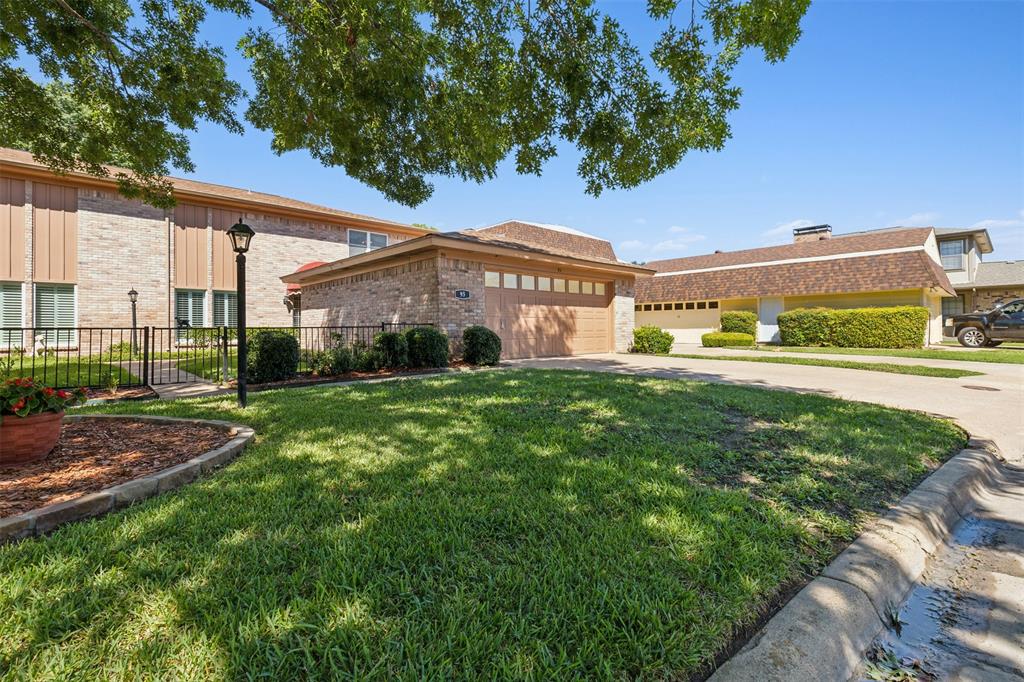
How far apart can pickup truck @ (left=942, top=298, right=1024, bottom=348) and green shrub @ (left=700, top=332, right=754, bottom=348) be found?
7388 mm

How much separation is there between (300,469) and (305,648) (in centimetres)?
183

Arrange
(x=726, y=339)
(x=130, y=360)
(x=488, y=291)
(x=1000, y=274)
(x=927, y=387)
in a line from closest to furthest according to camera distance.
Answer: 1. (x=130, y=360)
2. (x=927, y=387)
3. (x=488, y=291)
4. (x=726, y=339)
5. (x=1000, y=274)

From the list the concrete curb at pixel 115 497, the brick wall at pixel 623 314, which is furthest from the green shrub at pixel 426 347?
→ the brick wall at pixel 623 314

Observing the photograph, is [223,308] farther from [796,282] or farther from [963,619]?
[796,282]

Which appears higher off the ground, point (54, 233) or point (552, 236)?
point (552, 236)

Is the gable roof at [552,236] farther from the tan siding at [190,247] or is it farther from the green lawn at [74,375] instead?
the green lawn at [74,375]

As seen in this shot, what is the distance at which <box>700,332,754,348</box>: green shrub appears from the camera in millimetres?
18906

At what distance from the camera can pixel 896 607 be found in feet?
6.59

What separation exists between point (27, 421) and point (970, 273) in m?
37.5

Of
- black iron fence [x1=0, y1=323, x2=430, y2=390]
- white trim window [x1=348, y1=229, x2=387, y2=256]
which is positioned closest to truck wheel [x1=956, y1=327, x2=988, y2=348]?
black iron fence [x1=0, y1=323, x2=430, y2=390]

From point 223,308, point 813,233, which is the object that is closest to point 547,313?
point 223,308

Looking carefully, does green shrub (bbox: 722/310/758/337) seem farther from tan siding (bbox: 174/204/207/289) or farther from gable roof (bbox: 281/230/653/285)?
tan siding (bbox: 174/204/207/289)

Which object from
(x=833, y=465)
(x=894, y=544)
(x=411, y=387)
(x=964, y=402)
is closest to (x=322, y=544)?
(x=894, y=544)

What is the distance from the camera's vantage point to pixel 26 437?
123 inches
